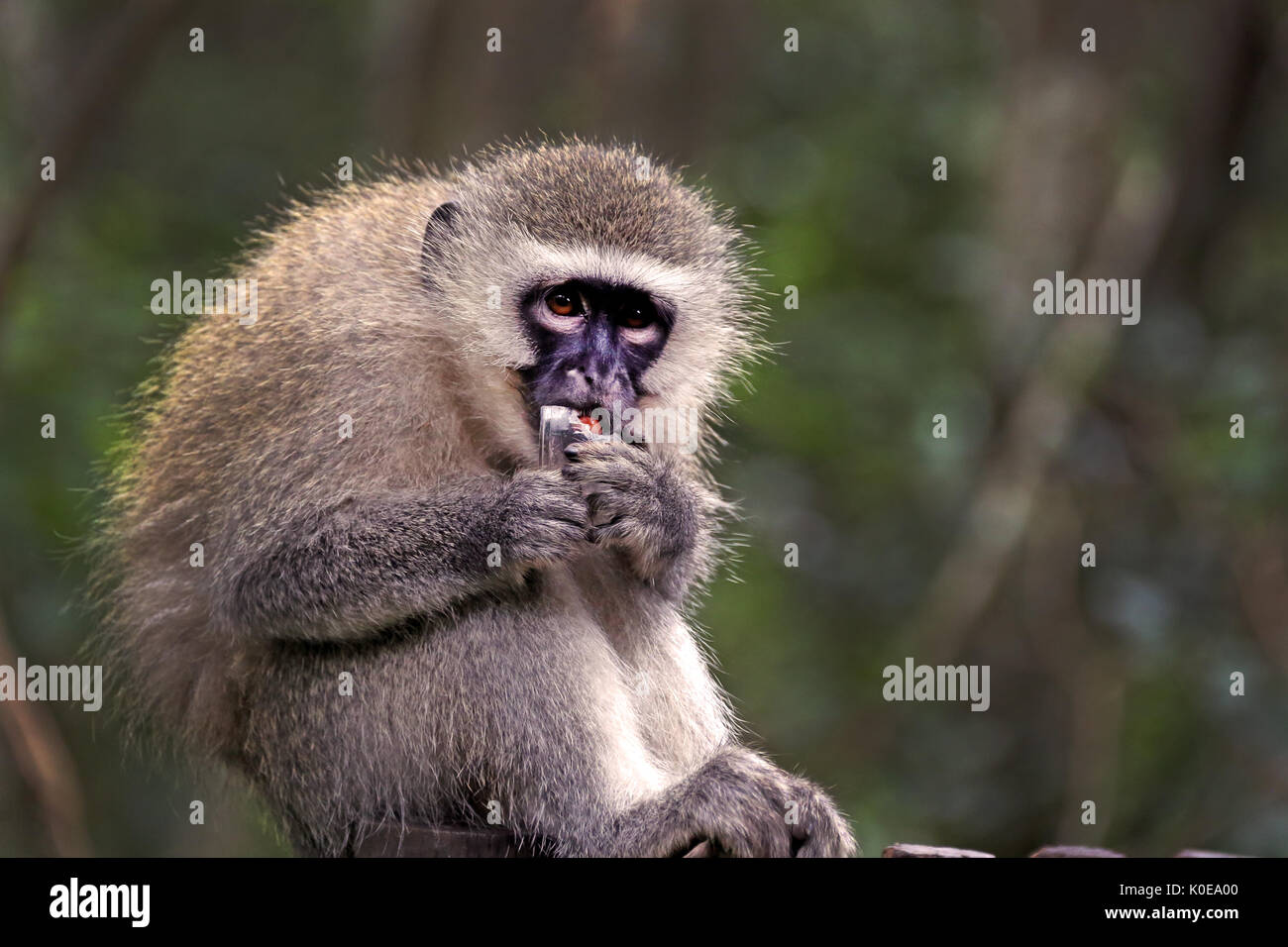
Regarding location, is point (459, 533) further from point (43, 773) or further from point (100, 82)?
point (100, 82)

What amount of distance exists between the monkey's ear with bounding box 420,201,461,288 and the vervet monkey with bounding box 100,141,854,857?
1 centimetres

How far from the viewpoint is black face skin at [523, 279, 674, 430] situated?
542cm

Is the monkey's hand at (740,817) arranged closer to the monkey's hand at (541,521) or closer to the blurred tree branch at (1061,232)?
the monkey's hand at (541,521)

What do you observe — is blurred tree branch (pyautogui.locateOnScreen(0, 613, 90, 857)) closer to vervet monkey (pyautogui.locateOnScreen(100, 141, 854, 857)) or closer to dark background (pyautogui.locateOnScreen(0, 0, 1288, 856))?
dark background (pyautogui.locateOnScreen(0, 0, 1288, 856))

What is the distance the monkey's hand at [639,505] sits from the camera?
5.28 m

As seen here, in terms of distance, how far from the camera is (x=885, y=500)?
39.3 ft

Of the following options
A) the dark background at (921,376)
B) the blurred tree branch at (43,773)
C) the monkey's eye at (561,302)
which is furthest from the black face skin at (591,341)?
the blurred tree branch at (43,773)

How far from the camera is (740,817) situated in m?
4.81

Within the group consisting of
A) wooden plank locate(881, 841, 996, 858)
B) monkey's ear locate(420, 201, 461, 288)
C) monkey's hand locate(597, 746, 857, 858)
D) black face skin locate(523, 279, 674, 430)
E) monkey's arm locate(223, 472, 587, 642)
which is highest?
monkey's ear locate(420, 201, 461, 288)

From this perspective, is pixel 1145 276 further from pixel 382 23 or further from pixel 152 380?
pixel 382 23

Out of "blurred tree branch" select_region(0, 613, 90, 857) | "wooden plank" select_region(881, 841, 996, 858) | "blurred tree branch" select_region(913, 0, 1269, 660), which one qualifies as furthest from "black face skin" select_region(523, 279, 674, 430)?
"blurred tree branch" select_region(913, 0, 1269, 660)

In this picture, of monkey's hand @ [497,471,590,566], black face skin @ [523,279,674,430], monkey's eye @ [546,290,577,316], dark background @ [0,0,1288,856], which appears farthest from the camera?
dark background @ [0,0,1288,856]

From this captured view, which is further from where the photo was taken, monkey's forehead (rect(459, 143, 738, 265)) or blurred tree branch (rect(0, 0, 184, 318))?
blurred tree branch (rect(0, 0, 184, 318))

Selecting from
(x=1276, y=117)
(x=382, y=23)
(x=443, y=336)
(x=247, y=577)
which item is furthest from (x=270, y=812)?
(x=382, y=23)
